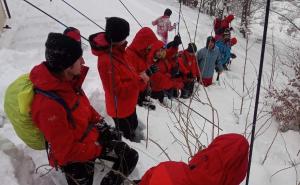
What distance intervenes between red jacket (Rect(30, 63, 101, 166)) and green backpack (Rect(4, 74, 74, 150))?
34mm

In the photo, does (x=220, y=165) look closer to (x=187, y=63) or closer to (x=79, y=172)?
(x=79, y=172)

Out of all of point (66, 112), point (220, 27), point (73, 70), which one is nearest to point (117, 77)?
point (73, 70)

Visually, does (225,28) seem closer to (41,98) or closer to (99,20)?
(99,20)

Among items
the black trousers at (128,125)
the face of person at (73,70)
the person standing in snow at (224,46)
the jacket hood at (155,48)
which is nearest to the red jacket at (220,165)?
the face of person at (73,70)

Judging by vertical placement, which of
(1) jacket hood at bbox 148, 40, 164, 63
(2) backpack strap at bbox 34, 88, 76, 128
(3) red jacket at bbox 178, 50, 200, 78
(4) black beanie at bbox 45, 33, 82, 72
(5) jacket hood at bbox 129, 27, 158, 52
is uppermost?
(4) black beanie at bbox 45, 33, 82, 72

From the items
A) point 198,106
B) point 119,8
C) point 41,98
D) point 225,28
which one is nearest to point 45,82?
point 41,98

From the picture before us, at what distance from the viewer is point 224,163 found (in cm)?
194

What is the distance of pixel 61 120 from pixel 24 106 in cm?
26

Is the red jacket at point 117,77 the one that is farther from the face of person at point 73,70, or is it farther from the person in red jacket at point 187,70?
the person in red jacket at point 187,70

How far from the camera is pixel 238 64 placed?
10.3 meters

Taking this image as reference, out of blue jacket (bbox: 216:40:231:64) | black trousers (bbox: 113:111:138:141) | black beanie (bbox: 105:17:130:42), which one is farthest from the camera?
blue jacket (bbox: 216:40:231:64)

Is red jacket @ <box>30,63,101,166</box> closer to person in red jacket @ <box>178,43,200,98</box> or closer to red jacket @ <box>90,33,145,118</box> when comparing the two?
red jacket @ <box>90,33,145,118</box>

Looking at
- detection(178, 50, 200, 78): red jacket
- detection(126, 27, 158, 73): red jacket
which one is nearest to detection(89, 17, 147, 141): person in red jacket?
detection(126, 27, 158, 73): red jacket

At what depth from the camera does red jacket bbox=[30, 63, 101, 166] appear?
2238 millimetres
